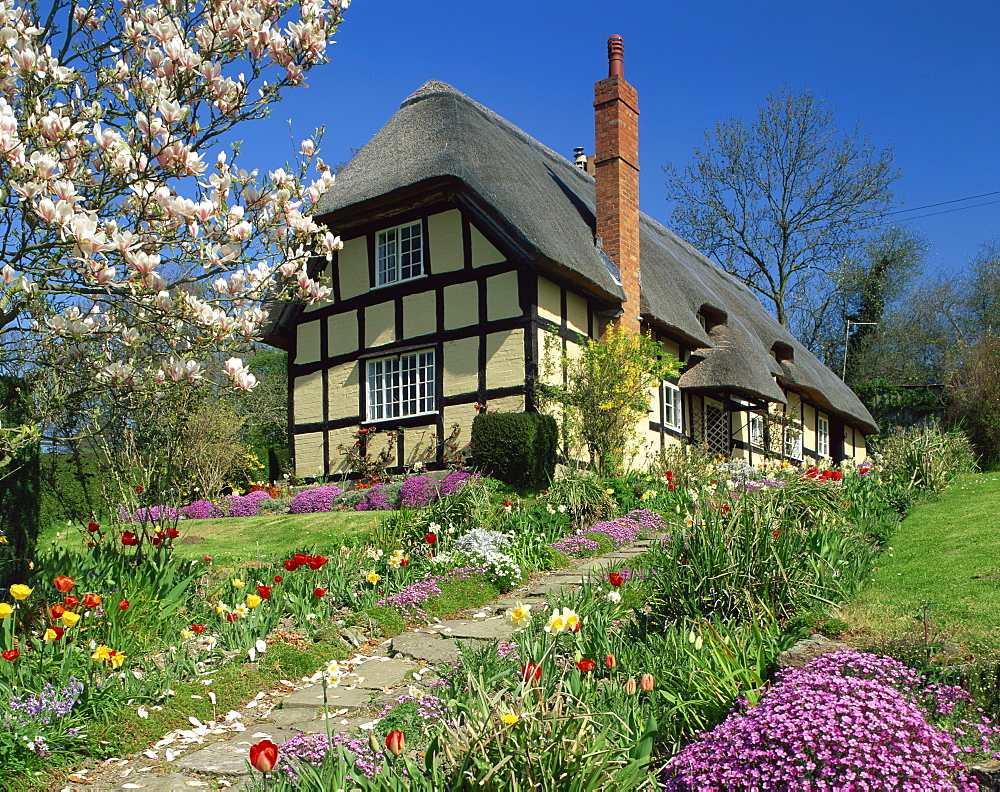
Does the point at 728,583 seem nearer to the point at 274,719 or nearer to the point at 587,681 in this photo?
the point at 587,681

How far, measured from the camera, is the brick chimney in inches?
570

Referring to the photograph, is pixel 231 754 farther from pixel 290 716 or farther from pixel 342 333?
pixel 342 333

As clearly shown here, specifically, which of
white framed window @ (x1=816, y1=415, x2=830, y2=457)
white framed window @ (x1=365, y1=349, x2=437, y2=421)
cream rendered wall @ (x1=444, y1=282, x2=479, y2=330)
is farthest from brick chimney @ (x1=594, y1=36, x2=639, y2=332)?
white framed window @ (x1=816, y1=415, x2=830, y2=457)

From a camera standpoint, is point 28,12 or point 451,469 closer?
point 28,12

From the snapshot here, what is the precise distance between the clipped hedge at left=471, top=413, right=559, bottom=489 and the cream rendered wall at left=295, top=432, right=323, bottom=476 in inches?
160

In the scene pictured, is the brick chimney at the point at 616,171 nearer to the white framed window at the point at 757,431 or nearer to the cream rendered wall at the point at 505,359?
the cream rendered wall at the point at 505,359

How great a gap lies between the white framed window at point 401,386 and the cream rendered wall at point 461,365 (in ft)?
1.23

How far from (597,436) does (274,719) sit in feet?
28.0

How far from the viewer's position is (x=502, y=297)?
13.1 meters

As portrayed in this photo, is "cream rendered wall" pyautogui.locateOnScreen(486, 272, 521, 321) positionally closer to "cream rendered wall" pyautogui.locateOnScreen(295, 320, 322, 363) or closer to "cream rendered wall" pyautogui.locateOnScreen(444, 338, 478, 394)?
"cream rendered wall" pyautogui.locateOnScreen(444, 338, 478, 394)

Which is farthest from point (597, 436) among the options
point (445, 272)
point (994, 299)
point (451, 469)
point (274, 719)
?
point (994, 299)

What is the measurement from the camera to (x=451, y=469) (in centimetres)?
1248

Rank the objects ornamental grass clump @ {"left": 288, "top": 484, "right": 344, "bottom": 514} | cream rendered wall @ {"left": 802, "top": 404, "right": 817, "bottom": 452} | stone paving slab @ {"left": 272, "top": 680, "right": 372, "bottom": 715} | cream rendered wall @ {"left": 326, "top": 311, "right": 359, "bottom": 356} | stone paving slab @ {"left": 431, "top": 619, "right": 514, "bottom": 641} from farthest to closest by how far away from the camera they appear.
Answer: cream rendered wall @ {"left": 802, "top": 404, "right": 817, "bottom": 452}, cream rendered wall @ {"left": 326, "top": 311, "right": 359, "bottom": 356}, ornamental grass clump @ {"left": 288, "top": 484, "right": 344, "bottom": 514}, stone paving slab @ {"left": 431, "top": 619, "right": 514, "bottom": 641}, stone paving slab @ {"left": 272, "top": 680, "right": 372, "bottom": 715}

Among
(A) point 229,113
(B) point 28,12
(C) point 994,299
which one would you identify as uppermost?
(C) point 994,299
